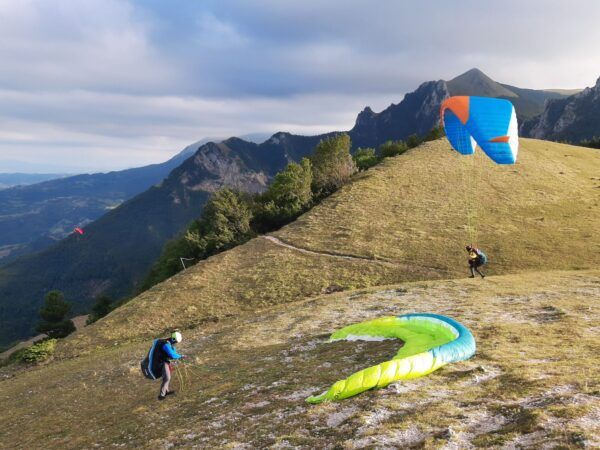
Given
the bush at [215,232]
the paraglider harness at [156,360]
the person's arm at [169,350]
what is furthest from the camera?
the bush at [215,232]

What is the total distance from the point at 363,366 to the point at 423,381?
2.90m

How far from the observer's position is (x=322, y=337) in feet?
62.3

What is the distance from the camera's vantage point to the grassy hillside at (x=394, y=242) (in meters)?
32.4

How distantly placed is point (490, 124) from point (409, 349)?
1324cm

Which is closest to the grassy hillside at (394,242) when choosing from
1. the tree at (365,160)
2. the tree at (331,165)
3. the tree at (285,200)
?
the tree at (285,200)

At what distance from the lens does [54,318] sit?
64.8m

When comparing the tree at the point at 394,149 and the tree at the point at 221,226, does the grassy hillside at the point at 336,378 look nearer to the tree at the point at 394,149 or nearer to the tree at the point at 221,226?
the tree at the point at 221,226

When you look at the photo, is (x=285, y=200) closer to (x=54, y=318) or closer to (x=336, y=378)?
(x=54, y=318)

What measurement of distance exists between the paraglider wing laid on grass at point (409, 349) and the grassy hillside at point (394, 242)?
15563 mm

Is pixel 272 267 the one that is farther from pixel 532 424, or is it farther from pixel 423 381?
pixel 532 424

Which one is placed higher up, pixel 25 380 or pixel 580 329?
pixel 580 329

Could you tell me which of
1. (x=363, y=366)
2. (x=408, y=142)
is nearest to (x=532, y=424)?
(x=363, y=366)

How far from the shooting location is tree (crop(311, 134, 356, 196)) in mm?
67438

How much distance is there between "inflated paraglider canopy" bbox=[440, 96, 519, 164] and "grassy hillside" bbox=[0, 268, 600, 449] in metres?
7.83
